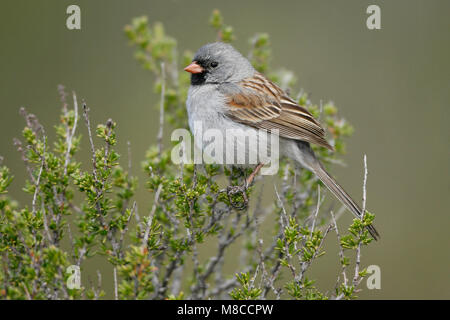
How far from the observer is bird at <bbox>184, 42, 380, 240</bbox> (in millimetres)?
3871

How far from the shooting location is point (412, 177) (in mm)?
6637

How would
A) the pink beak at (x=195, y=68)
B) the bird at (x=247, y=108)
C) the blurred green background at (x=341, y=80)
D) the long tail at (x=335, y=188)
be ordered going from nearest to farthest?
the long tail at (x=335, y=188) → the bird at (x=247, y=108) → the pink beak at (x=195, y=68) → the blurred green background at (x=341, y=80)

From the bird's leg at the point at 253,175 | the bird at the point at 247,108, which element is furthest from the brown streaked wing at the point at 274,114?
the bird's leg at the point at 253,175

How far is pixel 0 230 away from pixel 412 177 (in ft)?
17.6

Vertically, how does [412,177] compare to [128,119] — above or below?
below

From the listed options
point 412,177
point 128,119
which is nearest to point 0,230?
point 128,119

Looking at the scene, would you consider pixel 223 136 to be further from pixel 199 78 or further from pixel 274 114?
pixel 199 78

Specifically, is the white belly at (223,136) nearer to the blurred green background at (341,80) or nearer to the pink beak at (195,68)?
the pink beak at (195,68)

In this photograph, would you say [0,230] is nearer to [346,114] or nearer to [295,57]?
[346,114]

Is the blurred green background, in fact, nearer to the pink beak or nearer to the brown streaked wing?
the brown streaked wing

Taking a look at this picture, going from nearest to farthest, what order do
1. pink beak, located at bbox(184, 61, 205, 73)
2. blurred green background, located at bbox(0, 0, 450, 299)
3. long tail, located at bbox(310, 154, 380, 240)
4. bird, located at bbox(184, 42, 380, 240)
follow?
long tail, located at bbox(310, 154, 380, 240), bird, located at bbox(184, 42, 380, 240), pink beak, located at bbox(184, 61, 205, 73), blurred green background, located at bbox(0, 0, 450, 299)

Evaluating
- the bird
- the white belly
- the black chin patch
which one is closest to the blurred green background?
the bird

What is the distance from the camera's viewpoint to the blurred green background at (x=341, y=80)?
6.38 m
